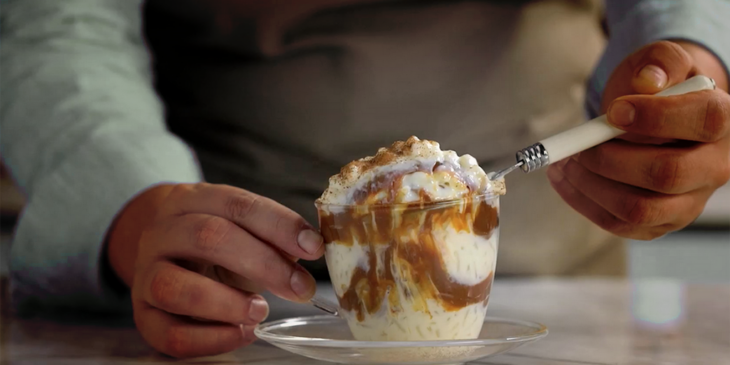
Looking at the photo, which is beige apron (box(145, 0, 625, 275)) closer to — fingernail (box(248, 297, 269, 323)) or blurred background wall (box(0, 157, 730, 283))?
fingernail (box(248, 297, 269, 323))

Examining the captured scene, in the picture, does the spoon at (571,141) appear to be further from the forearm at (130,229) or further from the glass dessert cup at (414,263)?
the forearm at (130,229)

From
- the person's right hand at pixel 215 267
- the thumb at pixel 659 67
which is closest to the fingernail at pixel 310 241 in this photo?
the person's right hand at pixel 215 267

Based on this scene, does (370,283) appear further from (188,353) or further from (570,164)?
(570,164)

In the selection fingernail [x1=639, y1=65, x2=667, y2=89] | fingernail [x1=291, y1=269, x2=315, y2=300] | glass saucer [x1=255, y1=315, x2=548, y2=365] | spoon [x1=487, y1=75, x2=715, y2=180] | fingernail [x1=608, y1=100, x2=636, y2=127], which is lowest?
glass saucer [x1=255, y1=315, x2=548, y2=365]

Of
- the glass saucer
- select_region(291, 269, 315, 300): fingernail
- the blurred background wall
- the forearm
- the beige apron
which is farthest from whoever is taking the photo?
the blurred background wall

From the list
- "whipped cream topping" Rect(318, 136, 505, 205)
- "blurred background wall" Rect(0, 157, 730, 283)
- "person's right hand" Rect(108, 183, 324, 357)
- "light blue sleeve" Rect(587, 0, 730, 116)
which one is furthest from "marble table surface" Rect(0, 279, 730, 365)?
"blurred background wall" Rect(0, 157, 730, 283)

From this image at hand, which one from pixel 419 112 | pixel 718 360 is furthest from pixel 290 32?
pixel 718 360

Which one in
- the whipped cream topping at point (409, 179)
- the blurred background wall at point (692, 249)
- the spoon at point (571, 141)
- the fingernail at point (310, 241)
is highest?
the blurred background wall at point (692, 249)
